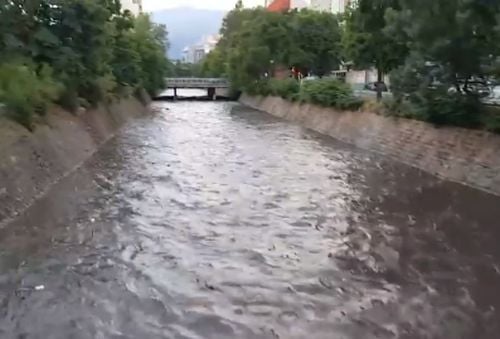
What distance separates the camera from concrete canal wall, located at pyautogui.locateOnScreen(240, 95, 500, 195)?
2028cm

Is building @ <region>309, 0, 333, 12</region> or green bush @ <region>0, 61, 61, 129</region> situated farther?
building @ <region>309, 0, 333, 12</region>

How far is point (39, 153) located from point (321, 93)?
25503 millimetres

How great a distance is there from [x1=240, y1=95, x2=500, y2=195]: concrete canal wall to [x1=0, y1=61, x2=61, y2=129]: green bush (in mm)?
12718

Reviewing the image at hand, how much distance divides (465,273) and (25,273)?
7086mm

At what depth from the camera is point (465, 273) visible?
11672 millimetres

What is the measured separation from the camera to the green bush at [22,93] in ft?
65.3

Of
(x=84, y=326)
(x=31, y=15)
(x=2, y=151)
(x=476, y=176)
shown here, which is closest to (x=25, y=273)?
(x=84, y=326)

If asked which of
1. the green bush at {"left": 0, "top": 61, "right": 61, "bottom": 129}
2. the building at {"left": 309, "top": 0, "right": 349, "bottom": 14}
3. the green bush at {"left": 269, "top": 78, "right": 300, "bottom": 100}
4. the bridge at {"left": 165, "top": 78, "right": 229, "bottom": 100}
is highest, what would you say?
the building at {"left": 309, "top": 0, "right": 349, "bottom": 14}

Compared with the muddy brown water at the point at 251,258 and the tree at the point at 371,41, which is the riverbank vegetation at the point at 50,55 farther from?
the tree at the point at 371,41

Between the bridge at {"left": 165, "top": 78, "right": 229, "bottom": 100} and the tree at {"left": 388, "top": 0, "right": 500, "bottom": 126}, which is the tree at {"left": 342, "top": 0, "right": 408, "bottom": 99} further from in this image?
the bridge at {"left": 165, "top": 78, "right": 229, "bottom": 100}

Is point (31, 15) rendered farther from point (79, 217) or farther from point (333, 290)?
point (333, 290)

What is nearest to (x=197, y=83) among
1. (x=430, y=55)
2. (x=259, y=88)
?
(x=259, y=88)

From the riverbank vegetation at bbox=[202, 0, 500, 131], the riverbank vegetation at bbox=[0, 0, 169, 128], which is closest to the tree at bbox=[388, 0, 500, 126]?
the riverbank vegetation at bbox=[202, 0, 500, 131]

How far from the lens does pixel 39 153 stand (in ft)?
64.2
